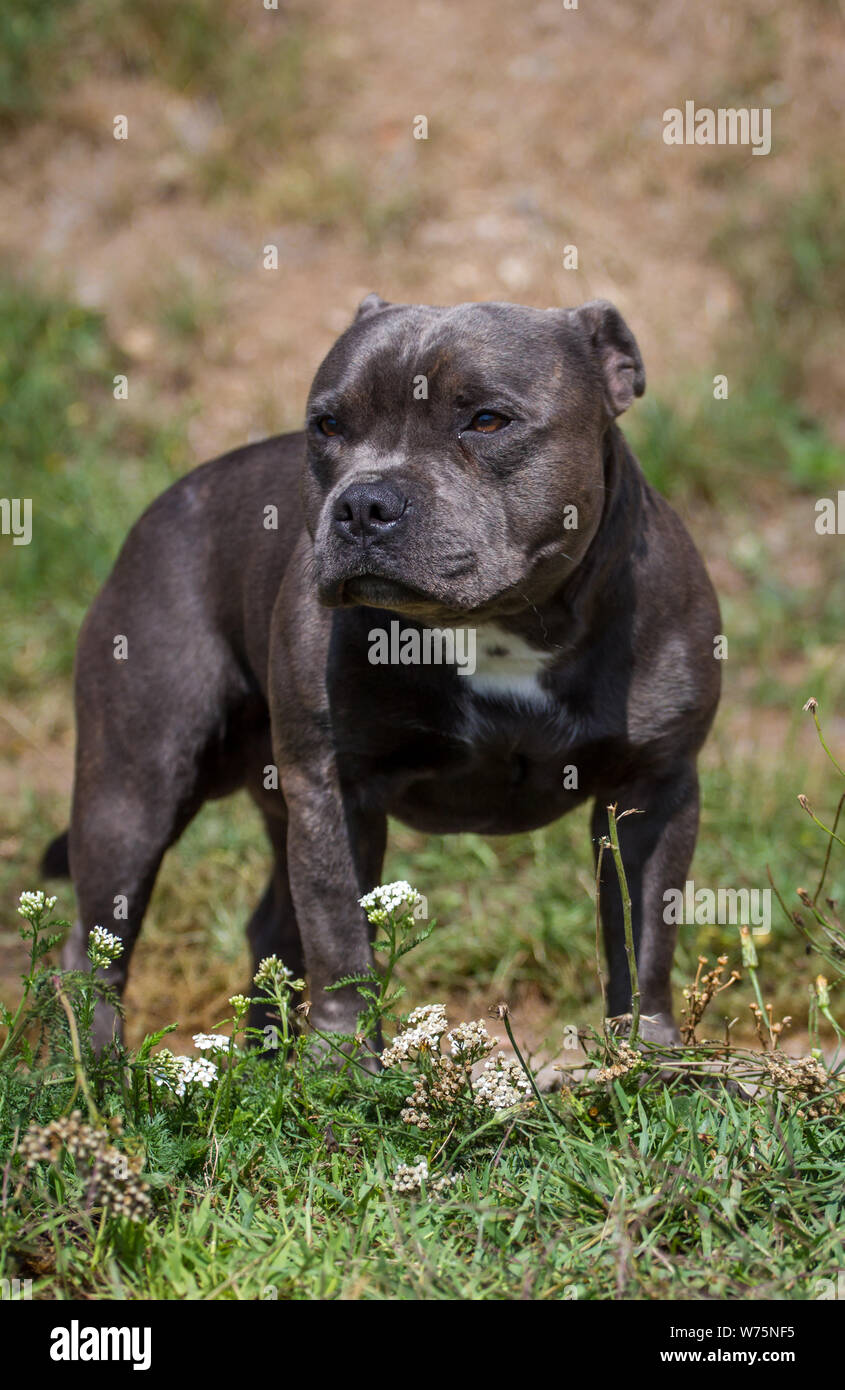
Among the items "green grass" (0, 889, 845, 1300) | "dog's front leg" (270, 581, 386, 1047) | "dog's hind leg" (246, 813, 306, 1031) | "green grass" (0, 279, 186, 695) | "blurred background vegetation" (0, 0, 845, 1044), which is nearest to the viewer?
"green grass" (0, 889, 845, 1300)

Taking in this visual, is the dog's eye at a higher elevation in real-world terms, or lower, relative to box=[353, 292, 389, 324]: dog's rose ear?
lower

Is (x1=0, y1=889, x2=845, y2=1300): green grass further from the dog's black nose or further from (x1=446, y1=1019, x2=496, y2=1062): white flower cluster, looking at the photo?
the dog's black nose

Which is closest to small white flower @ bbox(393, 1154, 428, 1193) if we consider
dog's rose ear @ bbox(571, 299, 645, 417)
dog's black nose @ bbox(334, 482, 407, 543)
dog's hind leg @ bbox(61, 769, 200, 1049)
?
dog's black nose @ bbox(334, 482, 407, 543)

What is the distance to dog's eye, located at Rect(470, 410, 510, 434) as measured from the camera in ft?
10.7

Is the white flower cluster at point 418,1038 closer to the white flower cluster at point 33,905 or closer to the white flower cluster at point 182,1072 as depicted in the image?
the white flower cluster at point 182,1072

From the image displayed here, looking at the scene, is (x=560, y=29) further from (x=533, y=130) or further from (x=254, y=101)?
(x=254, y=101)

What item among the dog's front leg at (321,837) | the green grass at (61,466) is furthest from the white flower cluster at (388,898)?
the green grass at (61,466)

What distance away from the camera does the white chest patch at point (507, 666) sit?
11.7 feet

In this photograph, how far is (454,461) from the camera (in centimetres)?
324

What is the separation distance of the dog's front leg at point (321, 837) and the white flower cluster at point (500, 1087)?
1.86 feet

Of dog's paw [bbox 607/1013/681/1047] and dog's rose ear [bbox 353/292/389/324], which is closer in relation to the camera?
dog's paw [bbox 607/1013/681/1047]

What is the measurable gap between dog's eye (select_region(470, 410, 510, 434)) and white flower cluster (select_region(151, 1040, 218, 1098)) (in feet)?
4.71

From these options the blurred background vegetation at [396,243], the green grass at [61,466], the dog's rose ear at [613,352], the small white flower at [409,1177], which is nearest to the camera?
the small white flower at [409,1177]

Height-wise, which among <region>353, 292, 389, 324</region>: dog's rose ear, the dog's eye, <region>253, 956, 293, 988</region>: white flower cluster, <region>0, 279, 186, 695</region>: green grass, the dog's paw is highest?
<region>0, 279, 186, 695</region>: green grass
